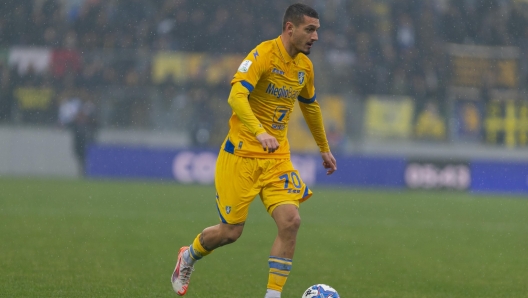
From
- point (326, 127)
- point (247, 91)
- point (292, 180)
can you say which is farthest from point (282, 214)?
point (326, 127)

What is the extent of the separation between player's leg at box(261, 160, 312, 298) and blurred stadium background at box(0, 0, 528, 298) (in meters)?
5.19

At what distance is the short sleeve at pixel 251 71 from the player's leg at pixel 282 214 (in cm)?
59

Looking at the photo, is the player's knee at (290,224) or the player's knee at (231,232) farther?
the player's knee at (231,232)

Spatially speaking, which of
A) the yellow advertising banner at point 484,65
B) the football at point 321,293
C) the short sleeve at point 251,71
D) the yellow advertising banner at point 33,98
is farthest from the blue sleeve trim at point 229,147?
the yellow advertising banner at point 484,65

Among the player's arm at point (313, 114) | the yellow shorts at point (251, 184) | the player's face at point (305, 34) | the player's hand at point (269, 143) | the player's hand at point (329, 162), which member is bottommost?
the yellow shorts at point (251, 184)

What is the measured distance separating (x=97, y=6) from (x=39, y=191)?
8.76m

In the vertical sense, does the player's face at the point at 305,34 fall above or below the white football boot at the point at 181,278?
above

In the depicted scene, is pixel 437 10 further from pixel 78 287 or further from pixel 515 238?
pixel 78 287

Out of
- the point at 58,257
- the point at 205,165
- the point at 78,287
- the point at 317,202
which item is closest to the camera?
the point at 78,287

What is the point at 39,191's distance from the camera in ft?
52.7

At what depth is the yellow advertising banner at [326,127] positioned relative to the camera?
816 inches

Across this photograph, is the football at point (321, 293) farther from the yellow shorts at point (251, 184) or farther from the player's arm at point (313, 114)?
the player's arm at point (313, 114)

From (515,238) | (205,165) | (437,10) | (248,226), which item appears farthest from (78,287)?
(437,10)

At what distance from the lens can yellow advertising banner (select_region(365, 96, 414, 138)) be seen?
2108cm
